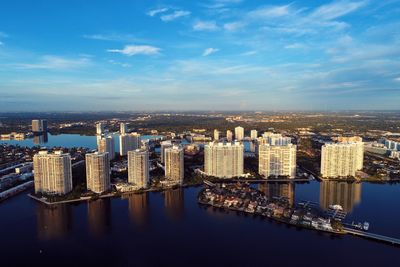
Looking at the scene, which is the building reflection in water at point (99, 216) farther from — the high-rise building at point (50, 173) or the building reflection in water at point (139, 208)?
the high-rise building at point (50, 173)

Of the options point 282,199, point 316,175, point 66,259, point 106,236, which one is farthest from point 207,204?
point 316,175

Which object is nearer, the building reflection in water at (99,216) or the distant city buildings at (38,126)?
the building reflection in water at (99,216)

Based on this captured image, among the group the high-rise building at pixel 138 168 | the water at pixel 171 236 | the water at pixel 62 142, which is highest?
the high-rise building at pixel 138 168

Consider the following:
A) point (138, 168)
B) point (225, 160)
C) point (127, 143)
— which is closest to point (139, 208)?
point (138, 168)

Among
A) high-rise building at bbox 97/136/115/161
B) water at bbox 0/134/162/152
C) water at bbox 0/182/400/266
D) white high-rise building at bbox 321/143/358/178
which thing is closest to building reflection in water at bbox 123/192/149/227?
water at bbox 0/182/400/266

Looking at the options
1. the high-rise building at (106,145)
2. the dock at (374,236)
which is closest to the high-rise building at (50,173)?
the high-rise building at (106,145)

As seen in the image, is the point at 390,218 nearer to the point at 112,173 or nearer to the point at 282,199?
the point at 282,199
